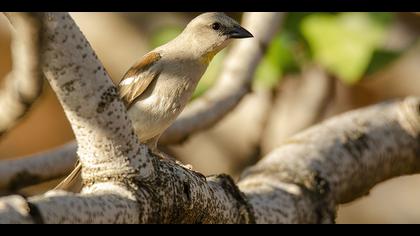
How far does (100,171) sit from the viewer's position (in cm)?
246

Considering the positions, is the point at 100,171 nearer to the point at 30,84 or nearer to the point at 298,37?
the point at 30,84

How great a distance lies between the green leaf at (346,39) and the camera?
16.6ft

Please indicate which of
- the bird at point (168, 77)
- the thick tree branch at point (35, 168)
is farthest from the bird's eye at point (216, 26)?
the thick tree branch at point (35, 168)

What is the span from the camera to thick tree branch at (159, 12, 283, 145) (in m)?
4.26

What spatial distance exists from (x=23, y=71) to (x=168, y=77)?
1.96 m

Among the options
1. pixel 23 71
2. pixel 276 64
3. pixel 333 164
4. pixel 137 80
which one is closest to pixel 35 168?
pixel 137 80

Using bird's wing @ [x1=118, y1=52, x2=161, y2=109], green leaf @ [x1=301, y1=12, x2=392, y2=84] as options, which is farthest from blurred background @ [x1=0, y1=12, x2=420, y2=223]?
bird's wing @ [x1=118, y1=52, x2=161, y2=109]

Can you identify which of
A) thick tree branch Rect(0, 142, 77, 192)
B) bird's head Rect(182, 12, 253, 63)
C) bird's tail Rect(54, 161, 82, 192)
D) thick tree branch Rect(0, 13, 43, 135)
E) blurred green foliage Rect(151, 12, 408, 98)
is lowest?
thick tree branch Rect(0, 142, 77, 192)

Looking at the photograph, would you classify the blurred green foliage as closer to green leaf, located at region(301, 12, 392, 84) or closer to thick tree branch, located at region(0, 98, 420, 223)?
green leaf, located at region(301, 12, 392, 84)

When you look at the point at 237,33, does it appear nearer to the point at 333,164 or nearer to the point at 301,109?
the point at 333,164

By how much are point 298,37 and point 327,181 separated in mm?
1573

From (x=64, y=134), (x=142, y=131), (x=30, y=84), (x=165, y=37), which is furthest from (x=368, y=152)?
(x=64, y=134)

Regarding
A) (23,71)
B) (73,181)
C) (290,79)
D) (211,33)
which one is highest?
(23,71)

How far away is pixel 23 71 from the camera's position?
1.71 metres
